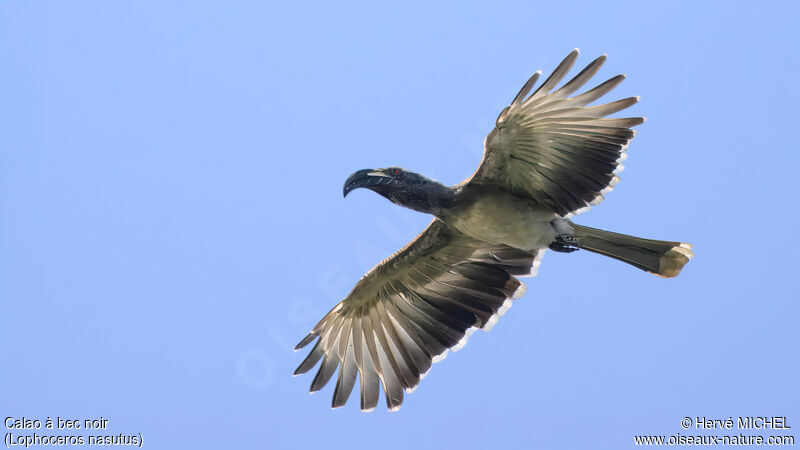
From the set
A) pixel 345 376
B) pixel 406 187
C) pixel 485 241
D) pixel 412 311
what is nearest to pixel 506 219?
pixel 485 241

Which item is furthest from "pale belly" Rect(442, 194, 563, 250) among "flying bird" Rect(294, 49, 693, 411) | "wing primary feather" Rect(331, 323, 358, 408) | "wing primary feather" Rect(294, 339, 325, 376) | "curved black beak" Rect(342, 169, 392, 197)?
"wing primary feather" Rect(294, 339, 325, 376)

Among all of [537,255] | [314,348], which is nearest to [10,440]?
[314,348]

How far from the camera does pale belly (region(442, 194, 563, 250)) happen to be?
31.9ft

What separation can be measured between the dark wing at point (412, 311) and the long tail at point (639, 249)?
3.07 ft

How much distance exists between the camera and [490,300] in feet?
35.0

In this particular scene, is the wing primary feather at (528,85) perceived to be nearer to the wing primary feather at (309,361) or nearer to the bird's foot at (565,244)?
the bird's foot at (565,244)

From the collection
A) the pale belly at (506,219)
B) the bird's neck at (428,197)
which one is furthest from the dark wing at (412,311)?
the bird's neck at (428,197)

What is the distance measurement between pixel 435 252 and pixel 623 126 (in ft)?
8.78

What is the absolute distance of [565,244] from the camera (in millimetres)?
9766

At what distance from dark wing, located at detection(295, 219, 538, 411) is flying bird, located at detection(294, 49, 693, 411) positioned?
1 cm

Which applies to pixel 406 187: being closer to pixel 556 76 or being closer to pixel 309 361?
pixel 556 76

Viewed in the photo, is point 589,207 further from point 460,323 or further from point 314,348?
point 314,348

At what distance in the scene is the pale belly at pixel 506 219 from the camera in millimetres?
9719

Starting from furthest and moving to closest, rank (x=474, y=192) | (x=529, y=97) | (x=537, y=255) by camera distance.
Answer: (x=537, y=255) < (x=474, y=192) < (x=529, y=97)
